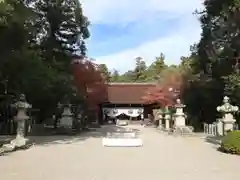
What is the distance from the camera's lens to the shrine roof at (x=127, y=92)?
69.1 meters

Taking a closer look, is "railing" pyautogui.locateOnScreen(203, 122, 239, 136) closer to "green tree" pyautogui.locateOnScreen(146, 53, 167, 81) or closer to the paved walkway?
the paved walkway

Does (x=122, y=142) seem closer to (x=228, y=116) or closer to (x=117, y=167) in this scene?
(x=228, y=116)

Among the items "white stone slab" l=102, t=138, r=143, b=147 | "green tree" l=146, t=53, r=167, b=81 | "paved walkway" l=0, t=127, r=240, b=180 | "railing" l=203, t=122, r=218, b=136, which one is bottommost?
"paved walkway" l=0, t=127, r=240, b=180

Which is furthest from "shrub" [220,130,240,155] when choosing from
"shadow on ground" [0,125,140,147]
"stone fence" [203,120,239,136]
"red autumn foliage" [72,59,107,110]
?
"red autumn foliage" [72,59,107,110]

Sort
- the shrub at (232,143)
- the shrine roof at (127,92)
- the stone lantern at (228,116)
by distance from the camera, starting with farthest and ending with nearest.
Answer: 1. the shrine roof at (127,92)
2. the stone lantern at (228,116)
3. the shrub at (232,143)

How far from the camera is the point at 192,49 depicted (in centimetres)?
3497

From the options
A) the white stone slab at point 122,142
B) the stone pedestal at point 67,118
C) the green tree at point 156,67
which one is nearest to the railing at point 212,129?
the white stone slab at point 122,142

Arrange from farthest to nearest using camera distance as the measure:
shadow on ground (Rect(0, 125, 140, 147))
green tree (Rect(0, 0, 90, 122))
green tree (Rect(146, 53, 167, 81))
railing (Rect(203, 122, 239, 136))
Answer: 1. green tree (Rect(146, 53, 167, 81))
2. railing (Rect(203, 122, 239, 136))
3. shadow on ground (Rect(0, 125, 140, 147))
4. green tree (Rect(0, 0, 90, 122))

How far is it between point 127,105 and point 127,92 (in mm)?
3360

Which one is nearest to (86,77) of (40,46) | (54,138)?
(40,46)

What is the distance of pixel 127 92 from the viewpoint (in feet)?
236

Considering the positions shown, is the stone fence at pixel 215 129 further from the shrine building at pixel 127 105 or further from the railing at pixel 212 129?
the shrine building at pixel 127 105

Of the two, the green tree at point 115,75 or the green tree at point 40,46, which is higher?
the green tree at point 115,75

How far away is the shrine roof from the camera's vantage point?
227ft
